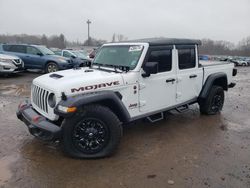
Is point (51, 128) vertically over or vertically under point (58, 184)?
over

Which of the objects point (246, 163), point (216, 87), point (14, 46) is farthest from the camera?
point (14, 46)

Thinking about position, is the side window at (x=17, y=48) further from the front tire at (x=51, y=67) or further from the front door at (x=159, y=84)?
the front door at (x=159, y=84)

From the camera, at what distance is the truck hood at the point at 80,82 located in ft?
12.9

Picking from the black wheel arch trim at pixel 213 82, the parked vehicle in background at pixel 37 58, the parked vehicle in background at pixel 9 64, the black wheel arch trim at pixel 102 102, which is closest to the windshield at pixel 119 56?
the black wheel arch trim at pixel 102 102

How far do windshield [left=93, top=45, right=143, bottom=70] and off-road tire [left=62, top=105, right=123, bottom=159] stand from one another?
1.08m

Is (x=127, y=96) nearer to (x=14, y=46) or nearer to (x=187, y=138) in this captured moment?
(x=187, y=138)

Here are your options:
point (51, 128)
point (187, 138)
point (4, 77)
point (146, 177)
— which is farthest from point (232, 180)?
point (4, 77)

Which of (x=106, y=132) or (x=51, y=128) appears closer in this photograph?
(x=51, y=128)

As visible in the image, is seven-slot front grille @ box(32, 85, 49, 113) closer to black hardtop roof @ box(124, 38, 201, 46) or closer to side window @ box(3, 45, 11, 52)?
black hardtop roof @ box(124, 38, 201, 46)

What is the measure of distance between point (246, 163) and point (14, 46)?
1443 cm

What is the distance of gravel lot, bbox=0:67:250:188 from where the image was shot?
11.5ft

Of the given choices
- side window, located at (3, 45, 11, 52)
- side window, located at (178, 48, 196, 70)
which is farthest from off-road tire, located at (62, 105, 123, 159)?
side window, located at (3, 45, 11, 52)

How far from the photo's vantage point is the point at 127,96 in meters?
4.47

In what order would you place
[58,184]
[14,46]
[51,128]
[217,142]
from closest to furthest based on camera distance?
[58,184], [51,128], [217,142], [14,46]
